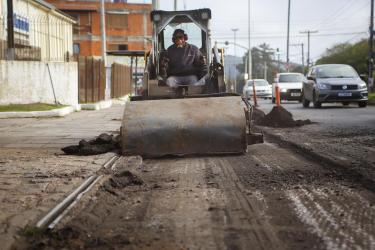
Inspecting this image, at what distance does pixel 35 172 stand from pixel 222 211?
3.00 m

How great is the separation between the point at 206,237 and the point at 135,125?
4.62 meters

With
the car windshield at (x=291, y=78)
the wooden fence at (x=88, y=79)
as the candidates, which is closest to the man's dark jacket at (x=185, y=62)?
the wooden fence at (x=88, y=79)

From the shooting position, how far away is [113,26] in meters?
66.1

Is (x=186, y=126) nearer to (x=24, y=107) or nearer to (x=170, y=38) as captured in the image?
(x=170, y=38)

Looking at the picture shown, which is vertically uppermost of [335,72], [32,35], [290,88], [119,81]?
[32,35]

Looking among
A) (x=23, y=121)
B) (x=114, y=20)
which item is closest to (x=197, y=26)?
(x=23, y=121)

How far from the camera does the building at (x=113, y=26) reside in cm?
6300

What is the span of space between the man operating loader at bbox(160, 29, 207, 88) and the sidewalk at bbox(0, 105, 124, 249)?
2.24 m

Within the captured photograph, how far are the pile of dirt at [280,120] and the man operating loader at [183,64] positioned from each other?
14.6 ft

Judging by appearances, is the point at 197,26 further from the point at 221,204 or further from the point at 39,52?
the point at 39,52

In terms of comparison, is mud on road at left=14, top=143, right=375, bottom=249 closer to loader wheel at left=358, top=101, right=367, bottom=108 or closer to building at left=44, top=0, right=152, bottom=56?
loader wheel at left=358, top=101, right=367, bottom=108

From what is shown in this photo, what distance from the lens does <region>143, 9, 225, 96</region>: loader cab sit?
10.9 meters

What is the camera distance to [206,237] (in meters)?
4.09

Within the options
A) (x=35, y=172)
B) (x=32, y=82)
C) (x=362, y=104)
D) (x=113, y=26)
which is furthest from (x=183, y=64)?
(x=113, y=26)
